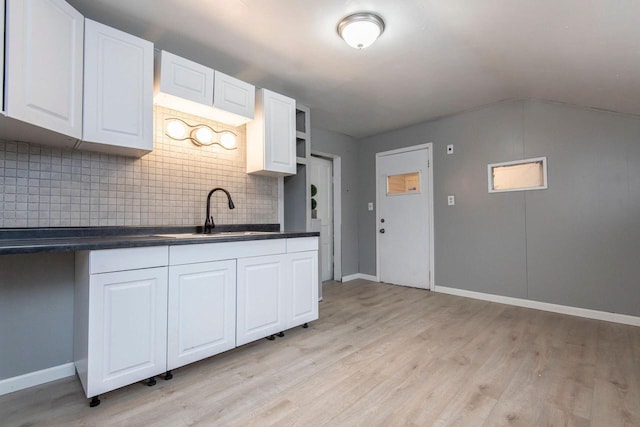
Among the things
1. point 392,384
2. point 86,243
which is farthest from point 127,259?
point 392,384

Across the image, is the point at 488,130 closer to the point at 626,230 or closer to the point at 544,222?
the point at 544,222

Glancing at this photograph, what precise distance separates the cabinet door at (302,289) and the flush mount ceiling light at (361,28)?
1.68 m

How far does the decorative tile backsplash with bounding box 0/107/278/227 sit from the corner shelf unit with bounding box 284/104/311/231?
0.38m

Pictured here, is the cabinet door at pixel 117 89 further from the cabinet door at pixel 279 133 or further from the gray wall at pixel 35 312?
the cabinet door at pixel 279 133

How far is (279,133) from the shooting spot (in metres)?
2.81

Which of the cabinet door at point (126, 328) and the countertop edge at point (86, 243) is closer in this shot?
the countertop edge at point (86, 243)

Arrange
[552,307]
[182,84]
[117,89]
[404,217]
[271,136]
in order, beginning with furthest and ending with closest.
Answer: [404,217], [552,307], [271,136], [182,84], [117,89]

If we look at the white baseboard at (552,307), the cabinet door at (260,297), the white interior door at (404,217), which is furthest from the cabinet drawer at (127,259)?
the white baseboard at (552,307)

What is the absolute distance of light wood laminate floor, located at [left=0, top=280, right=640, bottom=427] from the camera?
1.44 metres

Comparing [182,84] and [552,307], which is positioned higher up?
[182,84]

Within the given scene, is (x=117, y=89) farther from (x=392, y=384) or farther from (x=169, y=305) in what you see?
(x=392, y=384)

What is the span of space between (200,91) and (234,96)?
11.8 inches

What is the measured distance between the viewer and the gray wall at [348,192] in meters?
4.56

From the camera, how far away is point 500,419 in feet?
4.68
